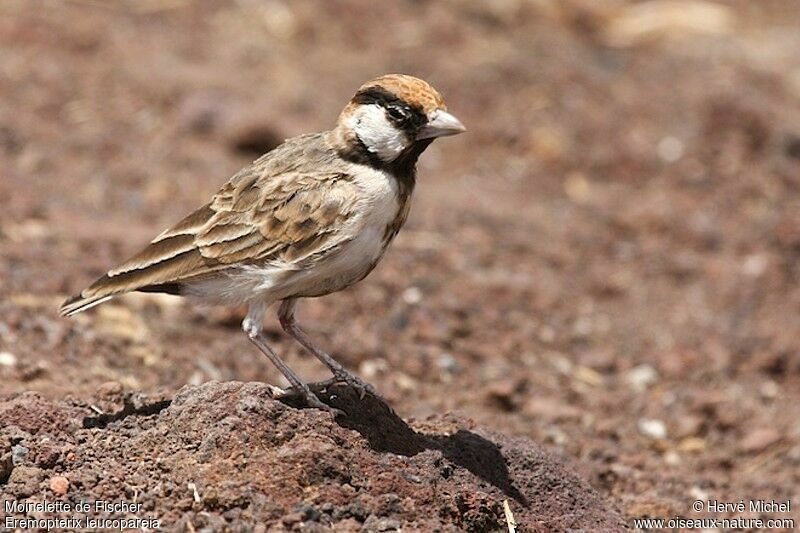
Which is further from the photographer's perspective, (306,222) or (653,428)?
(653,428)

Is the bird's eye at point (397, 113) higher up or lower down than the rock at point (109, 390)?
higher up

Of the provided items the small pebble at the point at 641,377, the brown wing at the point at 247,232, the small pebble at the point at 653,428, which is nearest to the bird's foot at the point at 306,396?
the brown wing at the point at 247,232

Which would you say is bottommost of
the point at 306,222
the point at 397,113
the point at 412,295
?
the point at 412,295

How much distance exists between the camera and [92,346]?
7773mm

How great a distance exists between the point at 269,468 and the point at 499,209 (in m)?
7.27

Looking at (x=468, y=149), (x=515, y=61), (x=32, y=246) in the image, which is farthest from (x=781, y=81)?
(x=32, y=246)

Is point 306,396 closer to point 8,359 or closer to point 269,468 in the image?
point 269,468

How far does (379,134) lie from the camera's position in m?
6.00

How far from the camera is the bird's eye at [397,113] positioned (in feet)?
19.5

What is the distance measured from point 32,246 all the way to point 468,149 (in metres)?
5.53

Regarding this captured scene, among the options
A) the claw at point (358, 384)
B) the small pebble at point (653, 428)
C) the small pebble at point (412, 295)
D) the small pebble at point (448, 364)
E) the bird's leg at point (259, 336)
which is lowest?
the small pebble at point (653, 428)

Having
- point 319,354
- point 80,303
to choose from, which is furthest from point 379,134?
point 80,303

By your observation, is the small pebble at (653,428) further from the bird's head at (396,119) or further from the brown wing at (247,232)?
the brown wing at (247,232)

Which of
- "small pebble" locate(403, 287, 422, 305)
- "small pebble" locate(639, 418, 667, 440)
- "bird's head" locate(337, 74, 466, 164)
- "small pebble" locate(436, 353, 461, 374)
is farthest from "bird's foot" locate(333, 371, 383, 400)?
"small pebble" locate(403, 287, 422, 305)
